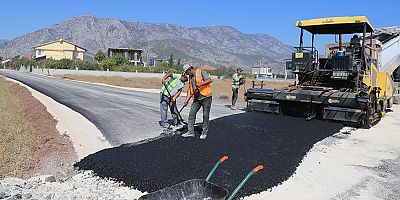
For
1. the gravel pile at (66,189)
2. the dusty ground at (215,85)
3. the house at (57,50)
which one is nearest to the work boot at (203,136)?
the gravel pile at (66,189)

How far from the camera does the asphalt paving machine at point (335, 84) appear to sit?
7.62 meters

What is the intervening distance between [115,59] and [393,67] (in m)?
47.3

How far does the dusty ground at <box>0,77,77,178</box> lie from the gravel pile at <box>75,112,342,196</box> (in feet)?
1.38

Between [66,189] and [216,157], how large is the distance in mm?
2098

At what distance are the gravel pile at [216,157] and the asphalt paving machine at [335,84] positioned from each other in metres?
0.79

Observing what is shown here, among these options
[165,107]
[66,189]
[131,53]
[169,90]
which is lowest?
[66,189]

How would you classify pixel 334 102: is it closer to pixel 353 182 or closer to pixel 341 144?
pixel 341 144

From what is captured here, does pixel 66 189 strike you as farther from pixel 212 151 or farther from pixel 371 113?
pixel 371 113

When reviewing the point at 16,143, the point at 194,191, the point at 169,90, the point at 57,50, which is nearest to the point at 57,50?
the point at 57,50

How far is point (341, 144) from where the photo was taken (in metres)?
6.32

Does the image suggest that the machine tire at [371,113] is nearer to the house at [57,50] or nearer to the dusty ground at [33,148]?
the dusty ground at [33,148]

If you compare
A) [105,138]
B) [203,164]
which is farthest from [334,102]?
[105,138]

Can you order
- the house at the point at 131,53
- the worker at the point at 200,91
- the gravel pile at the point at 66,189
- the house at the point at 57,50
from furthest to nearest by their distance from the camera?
1. the house at the point at 57,50
2. the house at the point at 131,53
3. the worker at the point at 200,91
4. the gravel pile at the point at 66,189

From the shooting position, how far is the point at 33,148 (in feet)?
18.2
